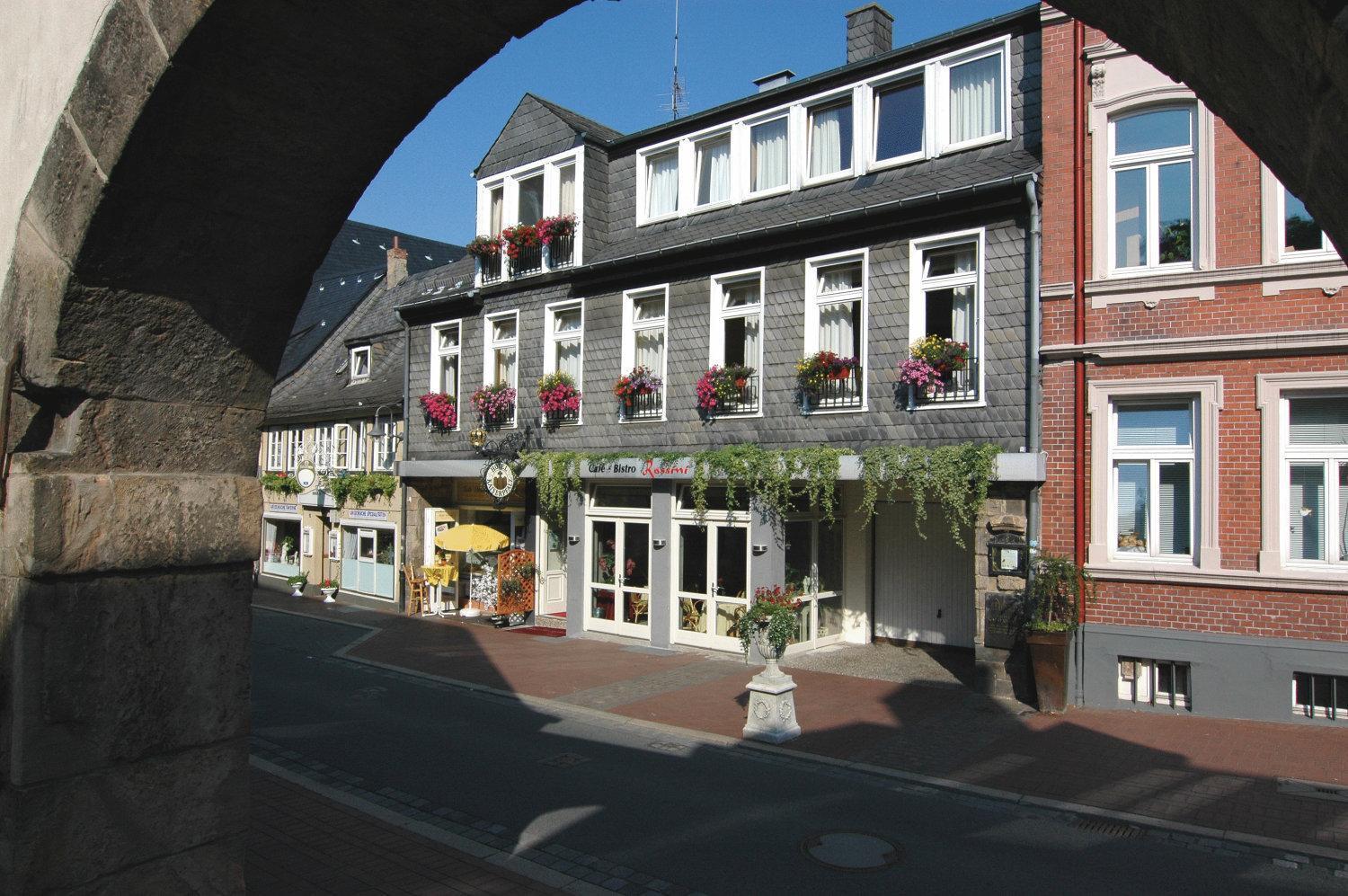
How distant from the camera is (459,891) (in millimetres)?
6195

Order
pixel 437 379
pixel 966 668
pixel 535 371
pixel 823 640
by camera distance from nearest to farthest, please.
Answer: pixel 966 668 → pixel 823 640 → pixel 535 371 → pixel 437 379

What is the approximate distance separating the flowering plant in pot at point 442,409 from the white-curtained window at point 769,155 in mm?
7970

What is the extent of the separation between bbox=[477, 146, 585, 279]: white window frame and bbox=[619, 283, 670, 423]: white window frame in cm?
148

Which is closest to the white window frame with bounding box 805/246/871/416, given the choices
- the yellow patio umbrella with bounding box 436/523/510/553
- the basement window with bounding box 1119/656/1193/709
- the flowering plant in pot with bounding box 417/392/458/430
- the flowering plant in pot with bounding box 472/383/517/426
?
the basement window with bounding box 1119/656/1193/709

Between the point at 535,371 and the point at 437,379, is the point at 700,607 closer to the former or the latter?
the point at 535,371

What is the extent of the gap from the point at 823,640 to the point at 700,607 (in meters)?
2.07

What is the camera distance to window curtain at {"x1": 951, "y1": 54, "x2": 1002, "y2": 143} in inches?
546

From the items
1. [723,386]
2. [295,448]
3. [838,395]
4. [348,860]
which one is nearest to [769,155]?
[723,386]

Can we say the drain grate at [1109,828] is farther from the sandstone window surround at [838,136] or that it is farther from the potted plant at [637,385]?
the potted plant at [637,385]

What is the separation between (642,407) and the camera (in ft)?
55.9

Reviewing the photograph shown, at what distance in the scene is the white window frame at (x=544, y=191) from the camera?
18.5 meters

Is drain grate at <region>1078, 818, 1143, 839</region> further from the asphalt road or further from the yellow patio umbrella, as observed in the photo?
the yellow patio umbrella

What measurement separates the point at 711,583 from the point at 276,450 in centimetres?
1707

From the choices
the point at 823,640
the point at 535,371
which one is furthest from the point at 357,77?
the point at 535,371
